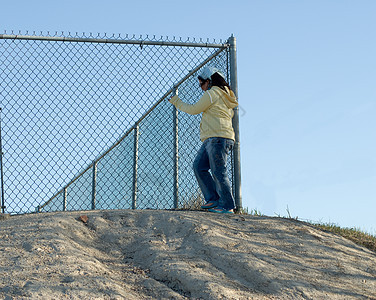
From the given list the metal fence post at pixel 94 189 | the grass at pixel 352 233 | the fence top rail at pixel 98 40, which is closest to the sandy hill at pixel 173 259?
the grass at pixel 352 233

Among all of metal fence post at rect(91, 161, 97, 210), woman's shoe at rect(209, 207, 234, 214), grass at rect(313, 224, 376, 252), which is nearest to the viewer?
grass at rect(313, 224, 376, 252)

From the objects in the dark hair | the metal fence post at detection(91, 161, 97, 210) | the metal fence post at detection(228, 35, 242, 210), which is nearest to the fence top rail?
the metal fence post at detection(228, 35, 242, 210)

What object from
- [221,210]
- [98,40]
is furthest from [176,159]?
[98,40]

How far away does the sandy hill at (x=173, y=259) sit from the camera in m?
3.31

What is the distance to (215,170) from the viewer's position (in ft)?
17.3

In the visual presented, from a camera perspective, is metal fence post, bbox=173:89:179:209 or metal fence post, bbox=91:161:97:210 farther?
metal fence post, bbox=91:161:97:210

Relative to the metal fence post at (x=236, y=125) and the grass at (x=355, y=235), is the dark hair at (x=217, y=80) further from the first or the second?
the grass at (x=355, y=235)

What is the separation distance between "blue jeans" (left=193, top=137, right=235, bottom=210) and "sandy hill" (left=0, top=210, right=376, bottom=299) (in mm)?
380

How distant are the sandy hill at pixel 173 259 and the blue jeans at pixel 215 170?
38 centimetres

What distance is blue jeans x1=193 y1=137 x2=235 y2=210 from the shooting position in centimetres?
527

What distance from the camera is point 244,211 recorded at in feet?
19.0

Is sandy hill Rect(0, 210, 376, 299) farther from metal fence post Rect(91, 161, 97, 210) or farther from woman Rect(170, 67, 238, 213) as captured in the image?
metal fence post Rect(91, 161, 97, 210)

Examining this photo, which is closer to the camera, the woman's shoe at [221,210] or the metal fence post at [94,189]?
the woman's shoe at [221,210]

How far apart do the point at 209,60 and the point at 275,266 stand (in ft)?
10.0
